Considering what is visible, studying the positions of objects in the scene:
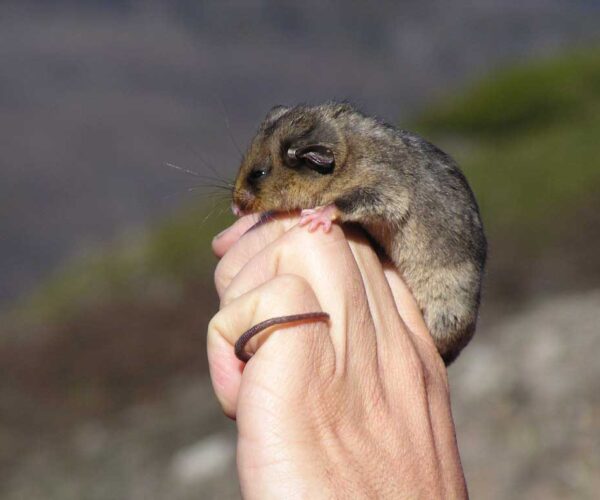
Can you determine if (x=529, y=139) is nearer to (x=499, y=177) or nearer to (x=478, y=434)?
(x=499, y=177)

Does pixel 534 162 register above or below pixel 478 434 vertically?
below

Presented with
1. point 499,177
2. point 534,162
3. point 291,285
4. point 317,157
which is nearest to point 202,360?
point 499,177

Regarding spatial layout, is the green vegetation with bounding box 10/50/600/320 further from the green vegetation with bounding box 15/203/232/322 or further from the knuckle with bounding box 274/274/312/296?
the knuckle with bounding box 274/274/312/296

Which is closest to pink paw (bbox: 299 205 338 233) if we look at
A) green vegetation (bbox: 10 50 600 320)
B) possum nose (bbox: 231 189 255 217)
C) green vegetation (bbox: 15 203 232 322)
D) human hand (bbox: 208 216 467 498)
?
human hand (bbox: 208 216 467 498)

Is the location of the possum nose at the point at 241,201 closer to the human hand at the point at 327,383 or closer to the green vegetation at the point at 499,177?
the human hand at the point at 327,383

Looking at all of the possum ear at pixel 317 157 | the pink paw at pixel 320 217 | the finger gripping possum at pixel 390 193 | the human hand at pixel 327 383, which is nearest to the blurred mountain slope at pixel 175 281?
the finger gripping possum at pixel 390 193

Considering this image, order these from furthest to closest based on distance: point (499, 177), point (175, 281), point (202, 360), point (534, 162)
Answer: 1. point (534, 162)
2. point (499, 177)
3. point (175, 281)
4. point (202, 360)
